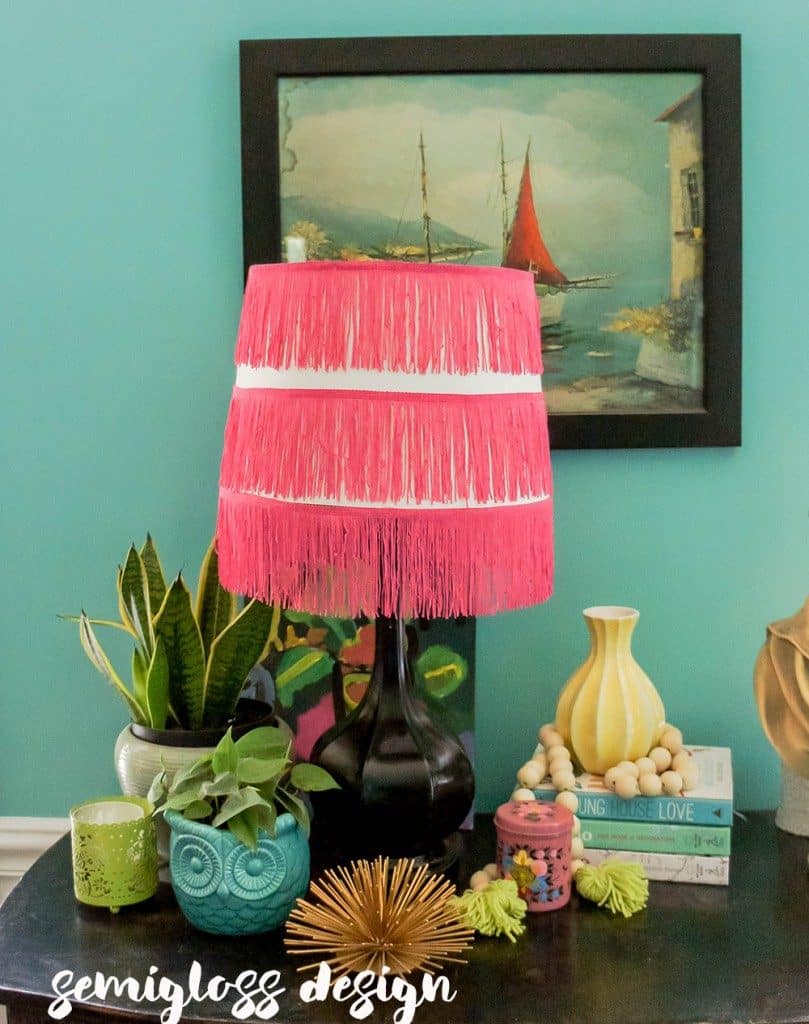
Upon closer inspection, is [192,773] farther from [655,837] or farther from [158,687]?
[655,837]

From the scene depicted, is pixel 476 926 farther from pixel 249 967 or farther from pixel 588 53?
pixel 588 53

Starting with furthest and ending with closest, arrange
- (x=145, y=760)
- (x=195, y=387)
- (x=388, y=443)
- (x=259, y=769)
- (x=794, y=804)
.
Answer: (x=195, y=387) < (x=794, y=804) < (x=145, y=760) < (x=259, y=769) < (x=388, y=443)

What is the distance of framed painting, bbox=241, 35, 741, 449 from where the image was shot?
1290mm

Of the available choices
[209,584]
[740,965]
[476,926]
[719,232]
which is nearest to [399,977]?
[476,926]

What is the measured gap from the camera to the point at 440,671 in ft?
4.37

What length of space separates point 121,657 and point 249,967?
21.1 inches

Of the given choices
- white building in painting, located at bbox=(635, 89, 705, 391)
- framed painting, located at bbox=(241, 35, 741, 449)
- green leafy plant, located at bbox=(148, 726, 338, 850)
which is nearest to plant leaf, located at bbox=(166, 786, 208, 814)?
green leafy plant, located at bbox=(148, 726, 338, 850)

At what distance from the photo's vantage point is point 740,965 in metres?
0.99

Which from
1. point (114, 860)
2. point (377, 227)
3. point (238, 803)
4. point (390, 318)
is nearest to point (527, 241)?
point (377, 227)

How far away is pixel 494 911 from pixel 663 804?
0.23 meters

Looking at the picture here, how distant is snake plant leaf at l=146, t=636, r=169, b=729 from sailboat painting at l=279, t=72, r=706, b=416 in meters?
0.51

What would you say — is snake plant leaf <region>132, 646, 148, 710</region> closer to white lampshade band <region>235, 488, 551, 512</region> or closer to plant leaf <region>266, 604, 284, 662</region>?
plant leaf <region>266, 604, 284, 662</region>

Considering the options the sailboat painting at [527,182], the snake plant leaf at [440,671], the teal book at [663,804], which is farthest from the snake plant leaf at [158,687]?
the sailboat painting at [527,182]

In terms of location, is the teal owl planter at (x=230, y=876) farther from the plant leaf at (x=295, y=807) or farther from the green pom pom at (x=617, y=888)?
the green pom pom at (x=617, y=888)
